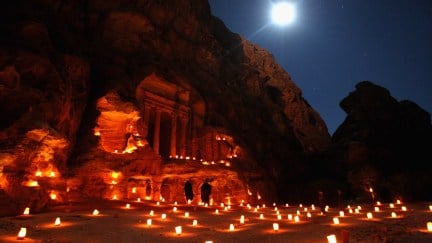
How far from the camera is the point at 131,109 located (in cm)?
2550

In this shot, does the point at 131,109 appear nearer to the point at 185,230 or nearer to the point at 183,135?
the point at 183,135

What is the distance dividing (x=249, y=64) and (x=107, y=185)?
3895cm

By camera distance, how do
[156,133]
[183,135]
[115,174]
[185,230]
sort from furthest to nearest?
[183,135] → [156,133] → [115,174] → [185,230]

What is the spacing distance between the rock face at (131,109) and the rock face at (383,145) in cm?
778

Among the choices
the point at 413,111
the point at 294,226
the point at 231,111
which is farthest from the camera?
the point at 413,111

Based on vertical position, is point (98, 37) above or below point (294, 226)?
above

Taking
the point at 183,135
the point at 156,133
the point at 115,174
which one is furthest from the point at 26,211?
the point at 183,135

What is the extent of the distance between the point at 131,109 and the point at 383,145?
31758 millimetres

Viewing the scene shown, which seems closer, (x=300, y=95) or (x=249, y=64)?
(x=249, y=64)

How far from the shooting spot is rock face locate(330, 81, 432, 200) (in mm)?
36125

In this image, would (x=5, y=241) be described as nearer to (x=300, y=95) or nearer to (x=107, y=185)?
(x=107, y=185)

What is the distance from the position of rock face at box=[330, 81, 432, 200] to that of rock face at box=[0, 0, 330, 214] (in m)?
7.78

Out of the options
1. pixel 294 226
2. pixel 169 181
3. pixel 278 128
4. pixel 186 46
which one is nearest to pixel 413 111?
pixel 278 128

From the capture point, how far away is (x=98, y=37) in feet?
103
